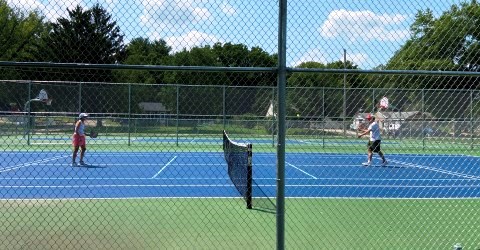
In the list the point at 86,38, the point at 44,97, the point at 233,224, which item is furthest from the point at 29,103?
the point at 86,38

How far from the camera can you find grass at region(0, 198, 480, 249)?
6477mm

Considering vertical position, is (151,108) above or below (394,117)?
above

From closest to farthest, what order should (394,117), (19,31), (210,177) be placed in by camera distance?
(210,177) < (19,31) < (394,117)

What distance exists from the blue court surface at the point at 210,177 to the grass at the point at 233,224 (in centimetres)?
104

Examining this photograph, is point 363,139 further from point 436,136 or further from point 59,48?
point 59,48

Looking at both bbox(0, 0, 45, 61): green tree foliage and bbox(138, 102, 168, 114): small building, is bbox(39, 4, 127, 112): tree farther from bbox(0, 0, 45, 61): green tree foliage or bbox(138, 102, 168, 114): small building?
bbox(138, 102, 168, 114): small building

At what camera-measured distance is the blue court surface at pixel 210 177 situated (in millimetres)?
11000

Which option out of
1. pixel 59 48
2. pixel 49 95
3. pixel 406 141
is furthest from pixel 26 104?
pixel 406 141

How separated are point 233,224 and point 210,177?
630 centimetres

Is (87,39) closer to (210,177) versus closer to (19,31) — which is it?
(210,177)

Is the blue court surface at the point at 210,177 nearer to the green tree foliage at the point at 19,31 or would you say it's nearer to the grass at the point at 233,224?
the grass at the point at 233,224

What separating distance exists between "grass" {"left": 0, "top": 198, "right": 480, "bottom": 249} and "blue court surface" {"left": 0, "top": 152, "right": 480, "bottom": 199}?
3.40 feet

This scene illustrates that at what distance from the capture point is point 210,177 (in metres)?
13.9

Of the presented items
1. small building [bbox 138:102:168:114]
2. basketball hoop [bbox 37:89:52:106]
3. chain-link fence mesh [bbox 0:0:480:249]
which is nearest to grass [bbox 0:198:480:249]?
chain-link fence mesh [bbox 0:0:480:249]
